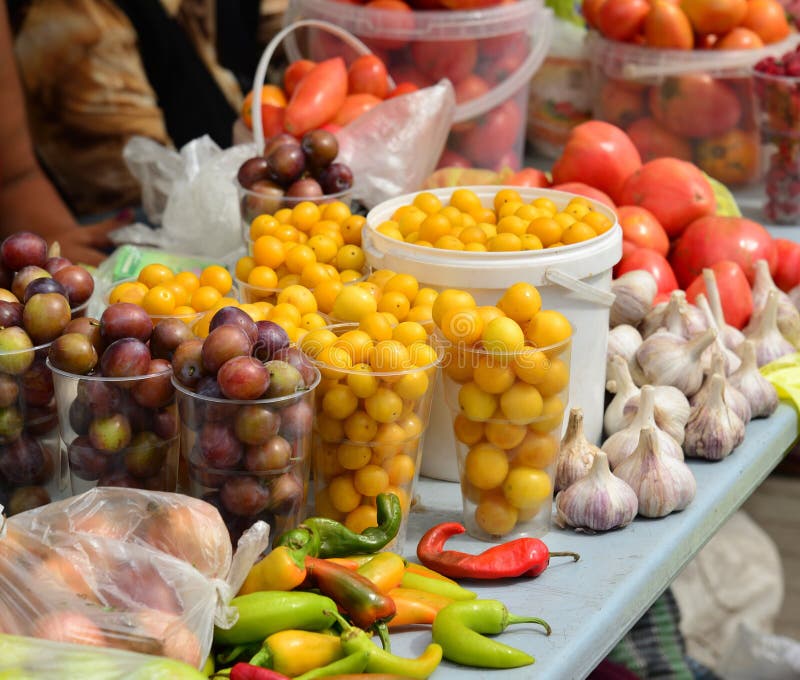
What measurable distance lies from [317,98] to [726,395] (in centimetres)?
100

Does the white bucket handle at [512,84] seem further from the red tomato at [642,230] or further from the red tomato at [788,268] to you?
the red tomato at [788,268]

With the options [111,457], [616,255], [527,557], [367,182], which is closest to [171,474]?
[111,457]

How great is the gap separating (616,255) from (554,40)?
1527 mm

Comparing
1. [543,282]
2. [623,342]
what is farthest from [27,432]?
[623,342]

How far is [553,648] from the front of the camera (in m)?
1.06

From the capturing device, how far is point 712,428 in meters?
1.45

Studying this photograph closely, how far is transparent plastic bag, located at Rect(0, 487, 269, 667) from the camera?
0.91 metres

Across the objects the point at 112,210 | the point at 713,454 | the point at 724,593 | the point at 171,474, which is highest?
the point at 171,474

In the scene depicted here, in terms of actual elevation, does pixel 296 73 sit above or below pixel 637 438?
above

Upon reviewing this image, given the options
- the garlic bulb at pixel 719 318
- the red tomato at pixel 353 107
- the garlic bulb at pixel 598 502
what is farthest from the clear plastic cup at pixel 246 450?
the red tomato at pixel 353 107

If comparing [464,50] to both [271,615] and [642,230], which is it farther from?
[271,615]

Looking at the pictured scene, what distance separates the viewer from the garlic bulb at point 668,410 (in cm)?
145

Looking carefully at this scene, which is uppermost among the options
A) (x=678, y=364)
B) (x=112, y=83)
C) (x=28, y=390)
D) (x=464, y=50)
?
(x=464, y=50)

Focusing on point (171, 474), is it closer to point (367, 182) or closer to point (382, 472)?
point (382, 472)
